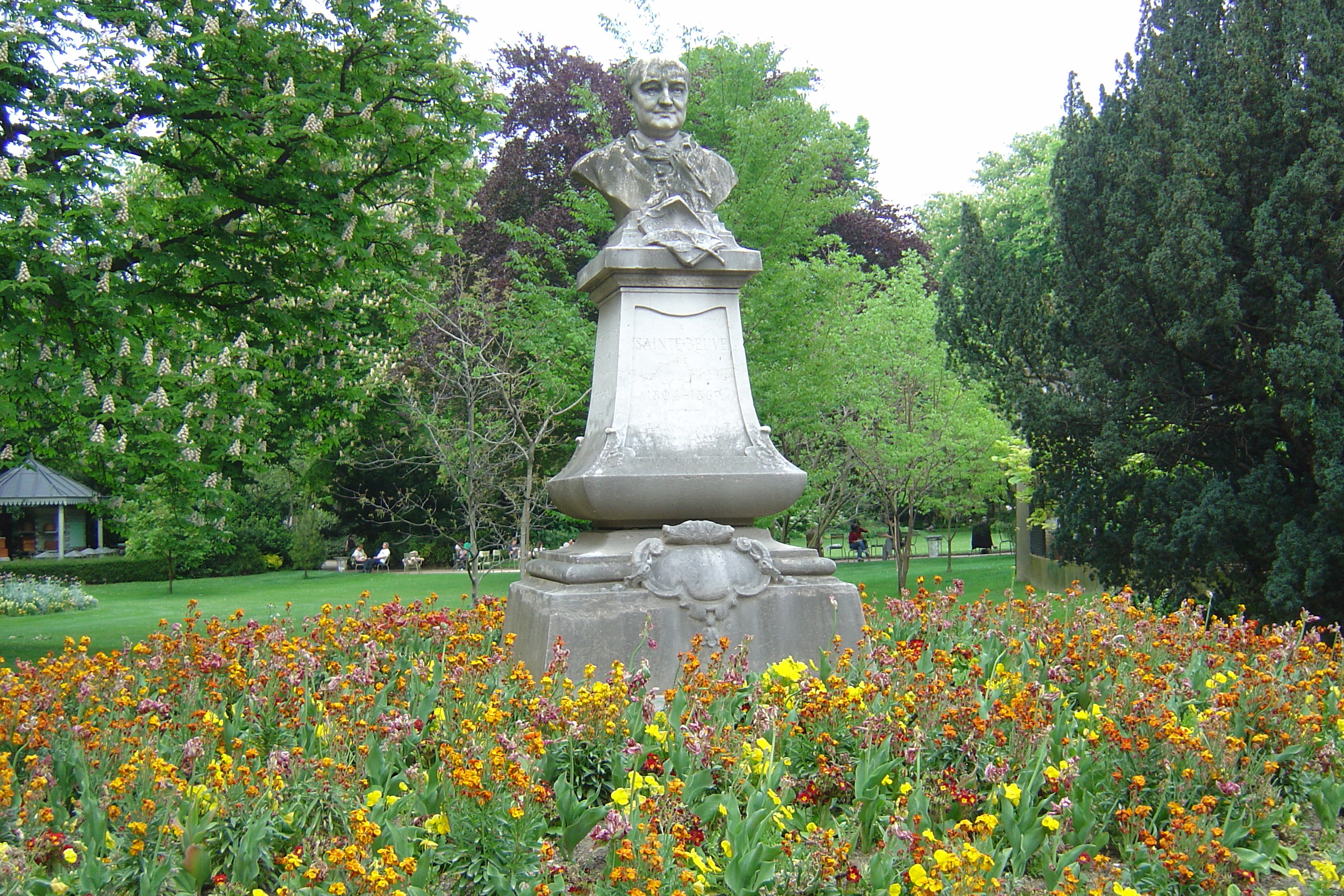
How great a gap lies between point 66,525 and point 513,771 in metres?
45.4

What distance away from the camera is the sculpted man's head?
23.1 feet

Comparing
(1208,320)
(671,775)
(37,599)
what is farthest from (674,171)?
(37,599)

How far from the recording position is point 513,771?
11.2 ft

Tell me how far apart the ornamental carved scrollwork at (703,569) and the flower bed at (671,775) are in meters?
0.47

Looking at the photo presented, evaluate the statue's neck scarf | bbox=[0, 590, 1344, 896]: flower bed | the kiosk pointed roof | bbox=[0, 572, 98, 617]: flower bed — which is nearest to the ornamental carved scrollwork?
bbox=[0, 590, 1344, 896]: flower bed

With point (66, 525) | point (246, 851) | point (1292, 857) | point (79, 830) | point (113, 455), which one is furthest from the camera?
point (66, 525)

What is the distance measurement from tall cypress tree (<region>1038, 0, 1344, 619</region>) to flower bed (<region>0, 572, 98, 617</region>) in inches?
760

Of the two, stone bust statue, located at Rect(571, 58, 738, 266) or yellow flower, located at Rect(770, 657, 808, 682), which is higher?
stone bust statue, located at Rect(571, 58, 738, 266)

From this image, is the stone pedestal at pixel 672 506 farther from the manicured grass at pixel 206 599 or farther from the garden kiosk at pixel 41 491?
the garden kiosk at pixel 41 491

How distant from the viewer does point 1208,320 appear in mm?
9438

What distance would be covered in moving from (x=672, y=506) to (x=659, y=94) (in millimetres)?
2753

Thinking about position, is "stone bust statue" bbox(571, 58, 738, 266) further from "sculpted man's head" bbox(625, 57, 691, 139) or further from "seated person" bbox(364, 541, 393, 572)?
"seated person" bbox(364, 541, 393, 572)

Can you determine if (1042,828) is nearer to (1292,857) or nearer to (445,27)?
(1292,857)

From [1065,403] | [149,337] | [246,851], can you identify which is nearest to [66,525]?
[149,337]
